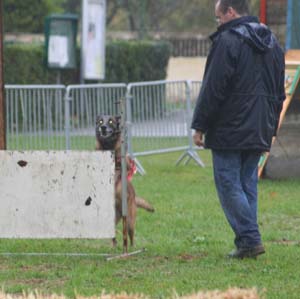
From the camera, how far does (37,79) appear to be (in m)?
25.9

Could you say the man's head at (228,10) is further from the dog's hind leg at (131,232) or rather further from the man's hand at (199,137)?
the dog's hind leg at (131,232)

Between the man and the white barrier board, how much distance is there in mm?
849

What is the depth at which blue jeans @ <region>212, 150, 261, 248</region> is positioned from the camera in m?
8.41

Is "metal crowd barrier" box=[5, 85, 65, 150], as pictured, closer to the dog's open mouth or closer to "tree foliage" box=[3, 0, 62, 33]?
the dog's open mouth

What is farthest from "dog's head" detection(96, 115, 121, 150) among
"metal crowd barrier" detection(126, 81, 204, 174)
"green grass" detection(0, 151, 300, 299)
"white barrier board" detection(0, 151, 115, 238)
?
"metal crowd barrier" detection(126, 81, 204, 174)

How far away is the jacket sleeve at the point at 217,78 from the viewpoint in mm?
8250

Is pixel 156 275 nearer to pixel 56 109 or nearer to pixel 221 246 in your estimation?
pixel 221 246

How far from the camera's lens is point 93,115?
17.2 m

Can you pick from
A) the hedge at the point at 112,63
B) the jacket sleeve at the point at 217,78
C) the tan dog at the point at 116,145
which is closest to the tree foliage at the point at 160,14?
the hedge at the point at 112,63

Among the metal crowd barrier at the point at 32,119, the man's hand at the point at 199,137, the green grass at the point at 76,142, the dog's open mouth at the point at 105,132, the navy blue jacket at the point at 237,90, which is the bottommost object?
the green grass at the point at 76,142

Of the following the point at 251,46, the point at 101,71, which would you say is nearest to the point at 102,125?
Result: the point at 251,46

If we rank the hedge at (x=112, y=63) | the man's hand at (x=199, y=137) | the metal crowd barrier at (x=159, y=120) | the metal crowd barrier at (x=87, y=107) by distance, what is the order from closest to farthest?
the man's hand at (x=199, y=137) → the metal crowd barrier at (x=87, y=107) → the metal crowd barrier at (x=159, y=120) → the hedge at (x=112, y=63)

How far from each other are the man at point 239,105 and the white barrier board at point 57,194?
0.85 m

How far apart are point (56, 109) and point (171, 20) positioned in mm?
40078
